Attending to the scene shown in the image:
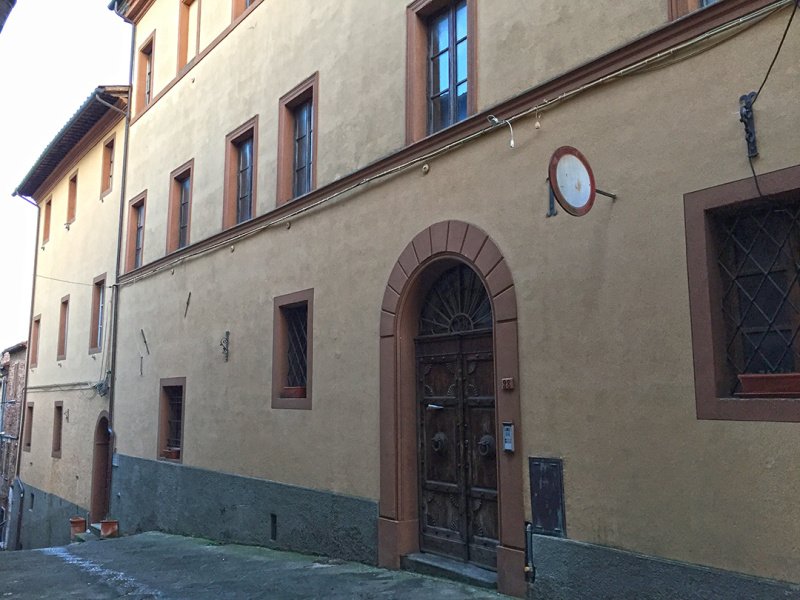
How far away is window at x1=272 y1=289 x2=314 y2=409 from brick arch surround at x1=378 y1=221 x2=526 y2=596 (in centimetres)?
200

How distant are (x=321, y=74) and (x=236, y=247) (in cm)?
305

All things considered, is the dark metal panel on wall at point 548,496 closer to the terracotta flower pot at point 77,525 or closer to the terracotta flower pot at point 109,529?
the terracotta flower pot at point 109,529

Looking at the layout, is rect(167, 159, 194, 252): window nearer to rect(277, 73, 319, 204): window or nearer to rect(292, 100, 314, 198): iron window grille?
rect(277, 73, 319, 204): window

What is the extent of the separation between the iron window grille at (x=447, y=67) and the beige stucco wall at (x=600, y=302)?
1.45 feet

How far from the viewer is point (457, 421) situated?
291 inches

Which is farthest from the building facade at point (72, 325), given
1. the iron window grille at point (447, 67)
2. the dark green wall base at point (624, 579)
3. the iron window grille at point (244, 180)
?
the dark green wall base at point (624, 579)

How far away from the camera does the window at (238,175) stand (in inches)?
455

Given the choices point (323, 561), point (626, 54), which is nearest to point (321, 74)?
point (626, 54)

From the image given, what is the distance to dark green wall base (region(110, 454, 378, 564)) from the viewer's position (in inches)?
327

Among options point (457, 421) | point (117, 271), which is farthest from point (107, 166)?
point (457, 421)

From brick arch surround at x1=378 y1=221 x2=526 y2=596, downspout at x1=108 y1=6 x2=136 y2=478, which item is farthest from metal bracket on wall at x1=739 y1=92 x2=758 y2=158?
downspout at x1=108 y1=6 x2=136 y2=478

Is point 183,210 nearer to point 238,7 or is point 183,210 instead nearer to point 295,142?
point 238,7

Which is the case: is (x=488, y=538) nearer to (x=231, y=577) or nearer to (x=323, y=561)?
(x=323, y=561)

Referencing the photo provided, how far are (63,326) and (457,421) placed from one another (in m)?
16.2
